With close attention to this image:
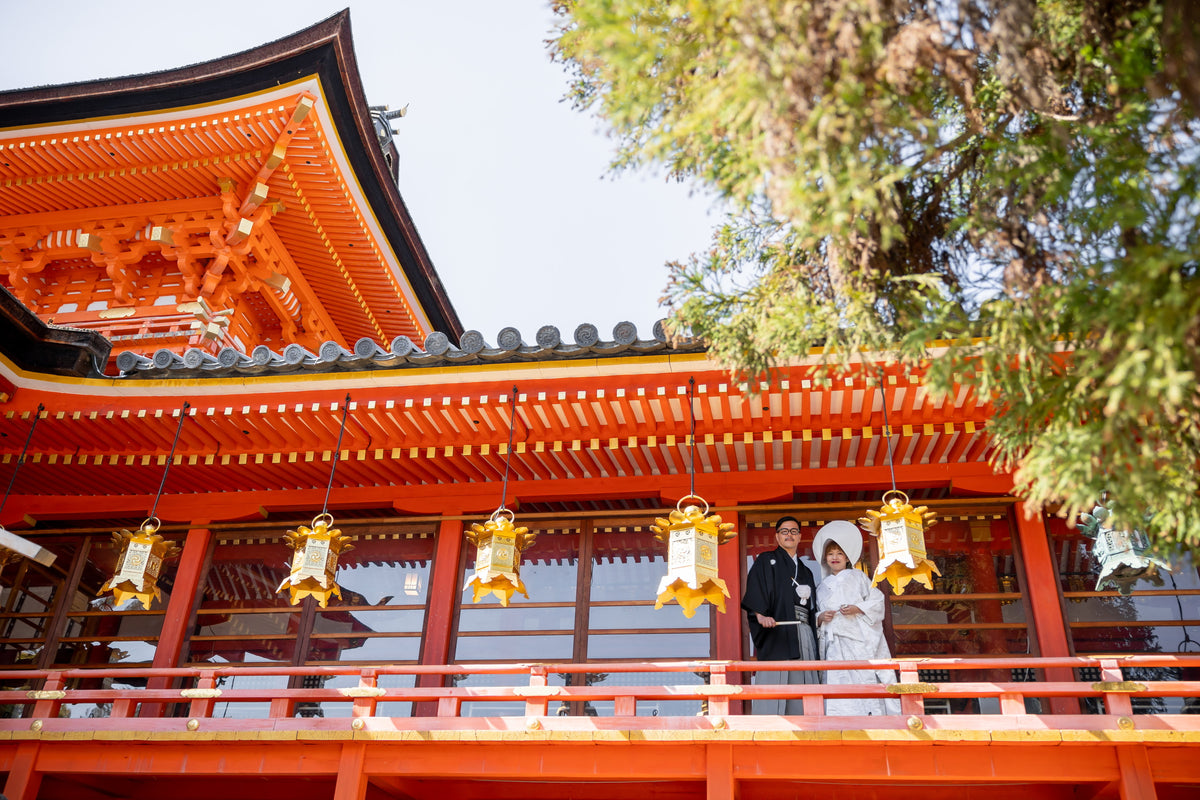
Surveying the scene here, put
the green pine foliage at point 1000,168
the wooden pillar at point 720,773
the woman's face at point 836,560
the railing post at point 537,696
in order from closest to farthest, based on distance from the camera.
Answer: the green pine foliage at point 1000,168, the wooden pillar at point 720,773, the railing post at point 537,696, the woman's face at point 836,560

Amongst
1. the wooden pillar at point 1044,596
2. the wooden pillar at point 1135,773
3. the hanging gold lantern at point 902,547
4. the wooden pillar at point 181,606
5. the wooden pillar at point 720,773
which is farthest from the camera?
the wooden pillar at point 181,606

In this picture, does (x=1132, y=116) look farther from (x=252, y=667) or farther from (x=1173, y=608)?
(x=252, y=667)

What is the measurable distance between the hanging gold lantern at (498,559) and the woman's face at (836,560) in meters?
2.56

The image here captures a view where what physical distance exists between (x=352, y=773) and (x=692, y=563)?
2.92m

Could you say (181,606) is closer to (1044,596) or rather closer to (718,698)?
(718,698)

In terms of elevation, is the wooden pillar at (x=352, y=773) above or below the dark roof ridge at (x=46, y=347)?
below

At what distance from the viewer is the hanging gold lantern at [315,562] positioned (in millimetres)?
7285

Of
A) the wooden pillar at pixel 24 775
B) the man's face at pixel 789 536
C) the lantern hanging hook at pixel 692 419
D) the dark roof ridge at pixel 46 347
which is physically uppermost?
the dark roof ridge at pixel 46 347

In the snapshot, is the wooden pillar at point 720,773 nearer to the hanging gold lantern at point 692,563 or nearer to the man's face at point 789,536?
the hanging gold lantern at point 692,563

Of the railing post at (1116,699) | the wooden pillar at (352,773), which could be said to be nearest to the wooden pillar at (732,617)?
the railing post at (1116,699)

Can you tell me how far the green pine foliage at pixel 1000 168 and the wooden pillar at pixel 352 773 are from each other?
14.3ft

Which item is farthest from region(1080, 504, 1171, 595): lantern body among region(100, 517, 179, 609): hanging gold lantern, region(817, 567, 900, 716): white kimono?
region(100, 517, 179, 609): hanging gold lantern

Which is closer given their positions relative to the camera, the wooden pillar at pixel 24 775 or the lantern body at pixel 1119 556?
the lantern body at pixel 1119 556

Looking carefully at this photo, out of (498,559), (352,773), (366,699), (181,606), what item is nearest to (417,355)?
(498,559)
